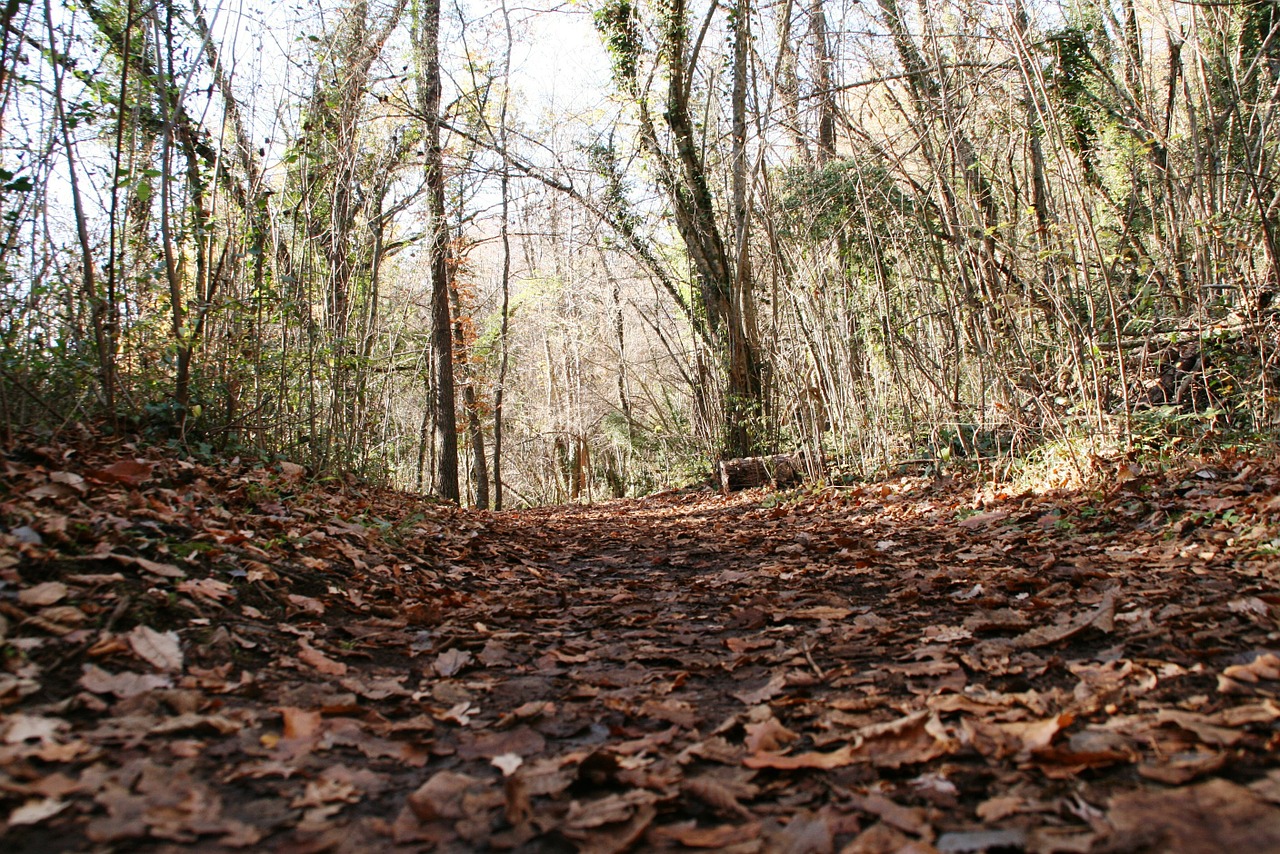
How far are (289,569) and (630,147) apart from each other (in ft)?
25.7

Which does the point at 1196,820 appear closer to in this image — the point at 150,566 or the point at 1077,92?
the point at 150,566

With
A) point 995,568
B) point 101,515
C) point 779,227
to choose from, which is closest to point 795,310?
point 779,227

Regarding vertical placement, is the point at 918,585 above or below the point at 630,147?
below

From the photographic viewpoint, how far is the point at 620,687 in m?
2.08

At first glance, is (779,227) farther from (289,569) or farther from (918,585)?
(289,569)

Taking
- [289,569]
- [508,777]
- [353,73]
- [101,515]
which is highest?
[353,73]

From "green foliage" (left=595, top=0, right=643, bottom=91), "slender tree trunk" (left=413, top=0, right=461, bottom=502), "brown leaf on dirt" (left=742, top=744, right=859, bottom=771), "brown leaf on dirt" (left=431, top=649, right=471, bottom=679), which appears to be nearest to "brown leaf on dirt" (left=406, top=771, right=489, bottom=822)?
"brown leaf on dirt" (left=742, top=744, right=859, bottom=771)

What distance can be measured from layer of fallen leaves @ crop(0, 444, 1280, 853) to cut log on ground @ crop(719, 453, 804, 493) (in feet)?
12.8

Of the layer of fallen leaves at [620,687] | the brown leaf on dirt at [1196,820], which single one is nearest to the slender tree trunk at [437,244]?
the layer of fallen leaves at [620,687]

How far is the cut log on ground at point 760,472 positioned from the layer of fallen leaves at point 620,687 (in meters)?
3.90

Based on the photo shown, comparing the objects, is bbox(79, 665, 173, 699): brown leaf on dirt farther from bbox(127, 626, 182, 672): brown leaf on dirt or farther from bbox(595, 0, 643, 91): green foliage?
bbox(595, 0, 643, 91): green foliage

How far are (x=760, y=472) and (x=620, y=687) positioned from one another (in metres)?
6.11

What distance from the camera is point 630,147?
30.9 ft

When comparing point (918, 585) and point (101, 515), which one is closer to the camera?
point (101, 515)
